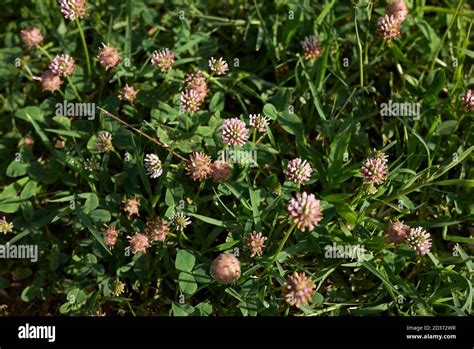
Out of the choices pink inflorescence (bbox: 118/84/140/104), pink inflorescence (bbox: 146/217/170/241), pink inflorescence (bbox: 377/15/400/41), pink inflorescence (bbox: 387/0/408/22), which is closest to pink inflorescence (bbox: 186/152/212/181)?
pink inflorescence (bbox: 146/217/170/241)

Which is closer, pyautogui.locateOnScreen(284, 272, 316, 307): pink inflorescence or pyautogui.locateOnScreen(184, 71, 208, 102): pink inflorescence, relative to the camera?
pyautogui.locateOnScreen(284, 272, 316, 307): pink inflorescence

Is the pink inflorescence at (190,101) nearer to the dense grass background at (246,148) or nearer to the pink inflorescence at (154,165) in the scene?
the dense grass background at (246,148)

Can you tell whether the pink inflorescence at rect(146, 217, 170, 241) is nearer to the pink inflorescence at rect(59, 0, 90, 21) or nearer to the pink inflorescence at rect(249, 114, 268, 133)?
the pink inflorescence at rect(249, 114, 268, 133)

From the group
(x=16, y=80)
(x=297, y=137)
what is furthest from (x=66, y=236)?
(x=297, y=137)

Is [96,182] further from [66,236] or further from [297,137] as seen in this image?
[297,137]

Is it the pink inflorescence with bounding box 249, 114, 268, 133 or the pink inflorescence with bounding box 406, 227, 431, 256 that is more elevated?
the pink inflorescence with bounding box 249, 114, 268, 133

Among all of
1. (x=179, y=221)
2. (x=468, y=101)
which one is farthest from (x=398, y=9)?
(x=179, y=221)
